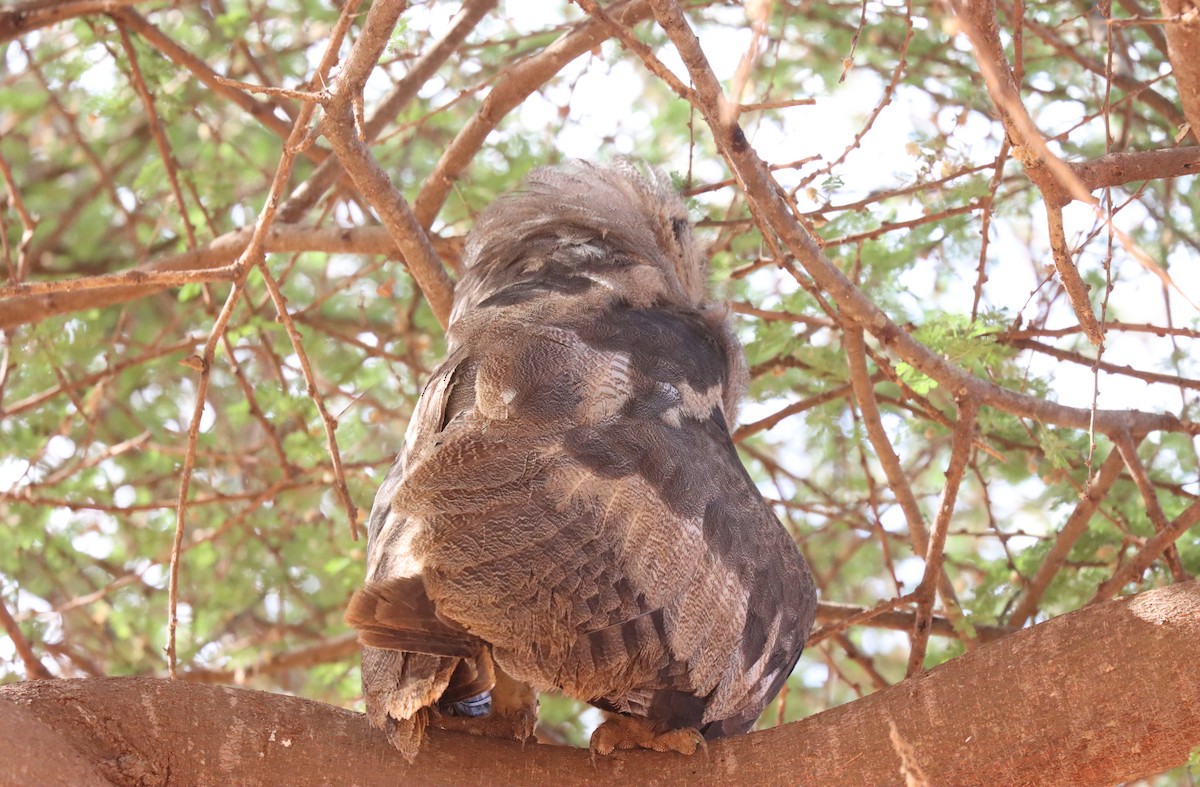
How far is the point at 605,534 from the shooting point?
2.20 meters

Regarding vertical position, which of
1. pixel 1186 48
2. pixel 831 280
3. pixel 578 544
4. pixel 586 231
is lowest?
pixel 578 544

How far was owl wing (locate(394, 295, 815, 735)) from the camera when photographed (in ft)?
6.95

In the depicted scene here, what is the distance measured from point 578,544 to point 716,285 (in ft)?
5.71

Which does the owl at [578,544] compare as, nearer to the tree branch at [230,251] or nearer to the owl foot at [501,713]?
the owl foot at [501,713]

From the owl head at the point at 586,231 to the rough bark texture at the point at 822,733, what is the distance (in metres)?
1.21

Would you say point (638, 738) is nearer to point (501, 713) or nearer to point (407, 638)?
point (501, 713)

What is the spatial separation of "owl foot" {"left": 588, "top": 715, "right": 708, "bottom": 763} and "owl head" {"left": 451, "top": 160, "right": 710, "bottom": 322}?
46.7 inches

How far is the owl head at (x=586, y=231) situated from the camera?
10.3ft

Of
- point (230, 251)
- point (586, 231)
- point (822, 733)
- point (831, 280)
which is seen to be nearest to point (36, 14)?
point (230, 251)

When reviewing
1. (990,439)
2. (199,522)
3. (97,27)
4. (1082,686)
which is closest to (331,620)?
(199,522)

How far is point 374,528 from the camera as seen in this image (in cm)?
266

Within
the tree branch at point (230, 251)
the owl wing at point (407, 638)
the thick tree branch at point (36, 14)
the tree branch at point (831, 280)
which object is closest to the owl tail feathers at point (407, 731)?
the owl wing at point (407, 638)

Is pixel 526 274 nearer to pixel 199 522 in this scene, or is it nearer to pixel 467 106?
pixel 467 106

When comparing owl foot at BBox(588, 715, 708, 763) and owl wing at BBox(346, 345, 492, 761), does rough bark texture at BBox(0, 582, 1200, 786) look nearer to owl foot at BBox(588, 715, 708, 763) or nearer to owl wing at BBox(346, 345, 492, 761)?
owl foot at BBox(588, 715, 708, 763)
